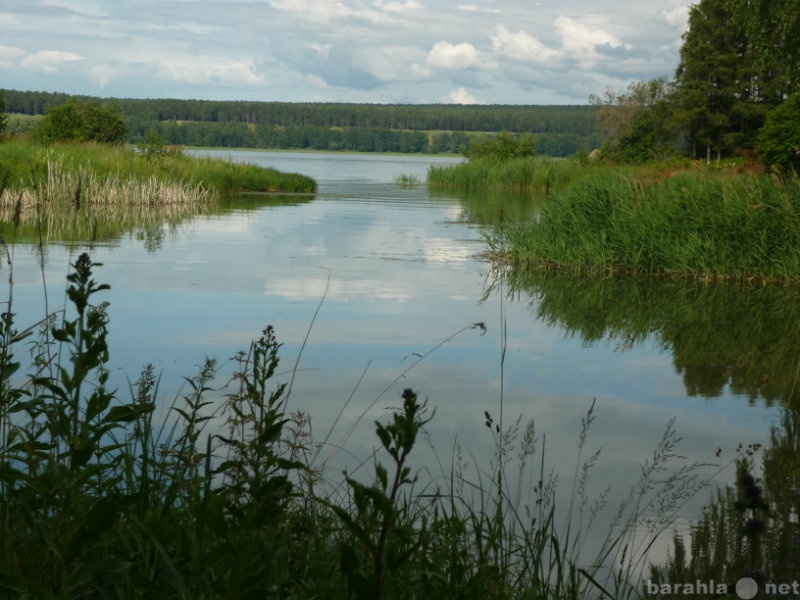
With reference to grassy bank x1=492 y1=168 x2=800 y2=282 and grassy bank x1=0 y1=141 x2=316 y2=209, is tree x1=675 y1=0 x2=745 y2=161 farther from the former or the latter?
grassy bank x1=492 y1=168 x2=800 y2=282

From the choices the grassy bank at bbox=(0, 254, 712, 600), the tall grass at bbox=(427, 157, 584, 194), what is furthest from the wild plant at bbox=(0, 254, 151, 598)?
the tall grass at bbox=(427, 157, 584, 194)

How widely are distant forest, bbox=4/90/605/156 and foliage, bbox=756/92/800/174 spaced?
73278 millimetres

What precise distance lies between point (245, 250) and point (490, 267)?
152 inches

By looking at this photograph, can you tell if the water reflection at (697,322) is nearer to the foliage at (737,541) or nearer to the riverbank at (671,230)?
the riverbank at (671,230)

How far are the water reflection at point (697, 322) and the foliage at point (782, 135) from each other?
11.5m

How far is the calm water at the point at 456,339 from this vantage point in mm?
6207

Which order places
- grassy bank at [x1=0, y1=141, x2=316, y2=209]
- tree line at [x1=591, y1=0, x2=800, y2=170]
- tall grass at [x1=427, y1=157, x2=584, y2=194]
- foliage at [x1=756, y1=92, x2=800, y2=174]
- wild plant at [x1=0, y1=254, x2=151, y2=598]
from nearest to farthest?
wild plant at [x1=0, y1=254, x2=151, y2=598]
grassy bank at [x1=0, y1=141, x2=316, y2=209]
foliage at [x1=756, y1=92, x2=800, y2=174]
tall grass at [x1=427, y1=157, x2=584, y2=194]
tree line at [x1=591, y1=0, x2=800, y2=170]

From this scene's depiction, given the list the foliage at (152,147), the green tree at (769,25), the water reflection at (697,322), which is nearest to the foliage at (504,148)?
the foliage at (152,147)

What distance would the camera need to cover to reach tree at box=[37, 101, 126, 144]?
109 feet

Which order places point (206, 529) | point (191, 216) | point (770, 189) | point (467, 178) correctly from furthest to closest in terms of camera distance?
1. point (467, 178)
2. point (191, 216)
3. point (770, 189)
4. point (206, 529)

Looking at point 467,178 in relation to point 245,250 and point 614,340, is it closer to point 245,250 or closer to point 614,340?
point 245,250

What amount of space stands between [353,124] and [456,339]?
382ft

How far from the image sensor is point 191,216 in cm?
2236

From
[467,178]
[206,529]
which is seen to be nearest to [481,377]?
[206,529]
